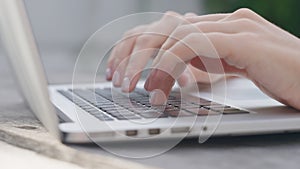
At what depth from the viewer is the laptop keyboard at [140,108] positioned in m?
0.52

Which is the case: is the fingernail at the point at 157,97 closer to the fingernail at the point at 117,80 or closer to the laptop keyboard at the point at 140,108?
the laptop keyboard at the point at 140,108

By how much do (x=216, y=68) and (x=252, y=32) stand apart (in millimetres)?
56

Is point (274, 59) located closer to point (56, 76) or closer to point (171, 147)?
point (171, 147)

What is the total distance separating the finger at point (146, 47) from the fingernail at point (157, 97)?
0.24 ft

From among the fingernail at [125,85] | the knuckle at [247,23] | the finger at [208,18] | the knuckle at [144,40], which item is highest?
the knuckle at [247,23]

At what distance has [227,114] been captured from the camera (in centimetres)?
53

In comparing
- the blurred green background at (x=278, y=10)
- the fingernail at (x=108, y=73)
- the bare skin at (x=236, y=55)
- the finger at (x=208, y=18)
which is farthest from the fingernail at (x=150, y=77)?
the blurred green background at (x=278, y=10)

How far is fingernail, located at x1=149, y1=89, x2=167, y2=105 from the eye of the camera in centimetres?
57

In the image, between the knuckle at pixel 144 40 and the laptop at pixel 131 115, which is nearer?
the laptop at pixel 131 115

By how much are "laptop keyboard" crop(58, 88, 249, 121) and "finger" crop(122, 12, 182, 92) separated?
A: 18 mm

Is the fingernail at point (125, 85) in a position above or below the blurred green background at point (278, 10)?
above

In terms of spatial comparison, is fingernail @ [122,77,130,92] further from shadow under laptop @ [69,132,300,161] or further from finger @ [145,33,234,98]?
shadow under laptop @ [69,132,300,161]

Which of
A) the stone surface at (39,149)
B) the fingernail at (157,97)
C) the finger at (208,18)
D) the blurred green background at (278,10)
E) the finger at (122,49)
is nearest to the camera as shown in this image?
the stone surface at (39,149)

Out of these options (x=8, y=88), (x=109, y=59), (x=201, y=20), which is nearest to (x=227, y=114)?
(x=201, y=20)
